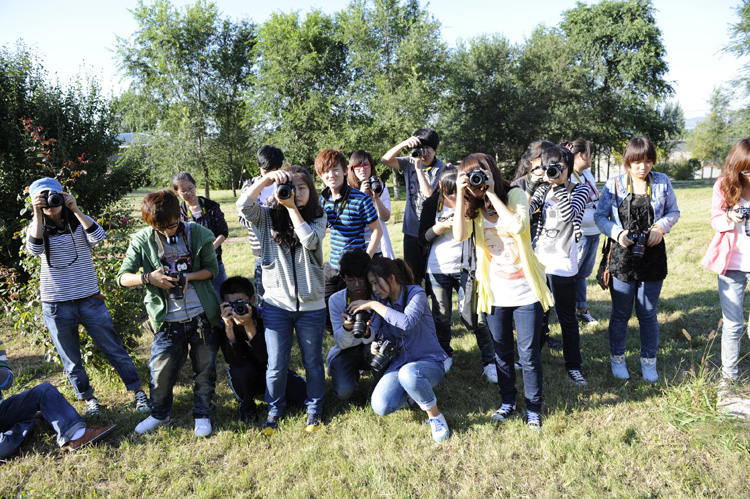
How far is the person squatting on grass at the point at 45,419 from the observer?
297 cm

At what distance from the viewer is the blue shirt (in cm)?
321

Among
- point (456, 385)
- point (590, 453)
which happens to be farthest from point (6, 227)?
point (590, 453)

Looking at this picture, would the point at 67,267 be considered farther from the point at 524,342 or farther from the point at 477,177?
the point at 524,342

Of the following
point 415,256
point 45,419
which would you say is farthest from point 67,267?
point 415,256

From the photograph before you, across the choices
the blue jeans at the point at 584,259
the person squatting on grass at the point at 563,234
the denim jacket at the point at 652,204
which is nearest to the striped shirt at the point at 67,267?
the person squatting on grass at the point at 563,234

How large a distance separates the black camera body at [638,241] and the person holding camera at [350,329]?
6.40ft

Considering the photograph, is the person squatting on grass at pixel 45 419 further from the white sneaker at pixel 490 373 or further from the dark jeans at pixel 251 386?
the white sneaker at pixel 490 373

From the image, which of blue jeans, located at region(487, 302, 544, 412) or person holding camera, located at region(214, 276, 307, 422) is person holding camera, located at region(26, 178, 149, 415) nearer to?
person holding camera, located at region(214, 276, 307, 422)

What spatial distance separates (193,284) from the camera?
315 cm

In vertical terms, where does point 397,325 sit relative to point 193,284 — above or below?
below

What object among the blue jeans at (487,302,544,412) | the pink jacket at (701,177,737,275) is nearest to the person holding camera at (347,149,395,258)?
the blue jeans at (487,302,544,412)

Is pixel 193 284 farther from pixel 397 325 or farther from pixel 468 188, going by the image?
pixel 468 188

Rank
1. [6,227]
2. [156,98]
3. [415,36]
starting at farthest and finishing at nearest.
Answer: [156,98] → [415,36] → [6,227]

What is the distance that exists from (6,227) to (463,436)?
5836 millimetres
